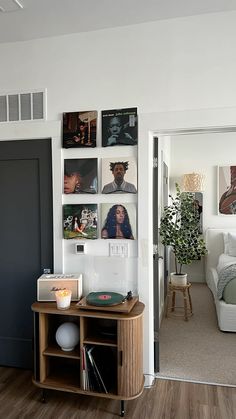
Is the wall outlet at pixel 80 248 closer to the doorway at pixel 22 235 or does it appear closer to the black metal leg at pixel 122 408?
the doorway at pixel 22 235

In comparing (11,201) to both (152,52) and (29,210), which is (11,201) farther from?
(152,52)

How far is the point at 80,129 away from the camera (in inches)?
98.5

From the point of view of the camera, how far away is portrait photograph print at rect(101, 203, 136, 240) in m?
2.44

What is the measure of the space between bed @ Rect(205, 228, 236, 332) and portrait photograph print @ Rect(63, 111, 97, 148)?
224 cm

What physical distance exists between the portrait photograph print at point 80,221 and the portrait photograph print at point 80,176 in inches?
5.4

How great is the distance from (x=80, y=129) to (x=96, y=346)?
5.49ft

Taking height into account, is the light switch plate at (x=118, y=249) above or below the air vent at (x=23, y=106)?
A: below

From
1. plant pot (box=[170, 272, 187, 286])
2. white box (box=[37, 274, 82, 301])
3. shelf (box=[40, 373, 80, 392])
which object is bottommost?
shelf (box=[40, 373, 80, 392])

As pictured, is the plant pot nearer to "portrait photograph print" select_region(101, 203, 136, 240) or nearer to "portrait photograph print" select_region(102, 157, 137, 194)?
"portrait photograph print" select_region(101, 203, 136, 240)

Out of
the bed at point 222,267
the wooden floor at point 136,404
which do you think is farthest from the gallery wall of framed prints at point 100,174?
the bed at point 222,267

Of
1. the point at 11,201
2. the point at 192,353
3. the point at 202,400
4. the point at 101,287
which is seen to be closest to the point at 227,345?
the point at 192,353

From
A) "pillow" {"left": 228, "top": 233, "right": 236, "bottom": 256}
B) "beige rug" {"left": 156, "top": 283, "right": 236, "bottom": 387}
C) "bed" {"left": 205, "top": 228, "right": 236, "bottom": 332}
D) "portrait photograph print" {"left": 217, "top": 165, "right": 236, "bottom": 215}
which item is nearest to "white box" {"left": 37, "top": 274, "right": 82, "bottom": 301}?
"beige rug" {"left": 156, "top": 283, "right": 236, "bottom": 387}

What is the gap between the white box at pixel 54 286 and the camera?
235 cm

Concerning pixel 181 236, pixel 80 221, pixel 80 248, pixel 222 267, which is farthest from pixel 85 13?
pixel 222 267
